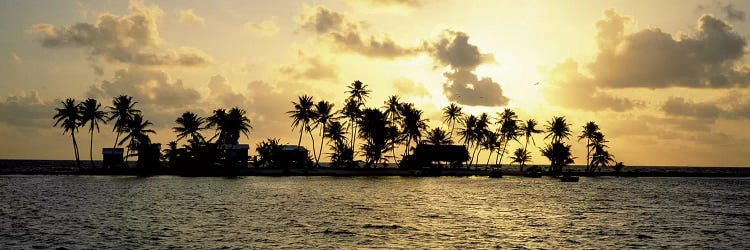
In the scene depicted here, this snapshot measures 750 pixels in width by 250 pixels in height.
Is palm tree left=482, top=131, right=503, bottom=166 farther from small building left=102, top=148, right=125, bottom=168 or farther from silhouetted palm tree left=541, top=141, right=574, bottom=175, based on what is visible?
small building left=102, top=148, right=125, bottom=168

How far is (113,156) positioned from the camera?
444 ft

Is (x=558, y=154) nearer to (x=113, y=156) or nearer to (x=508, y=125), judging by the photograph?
(x=508, y=125)

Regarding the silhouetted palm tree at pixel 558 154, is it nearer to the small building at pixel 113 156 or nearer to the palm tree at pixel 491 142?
the palm tree at pixel 491 142

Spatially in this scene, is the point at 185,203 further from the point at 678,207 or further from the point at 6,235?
the point at 678,207

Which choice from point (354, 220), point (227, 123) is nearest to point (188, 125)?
point (227, 123)

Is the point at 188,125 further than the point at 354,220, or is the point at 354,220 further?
the point at 188,125

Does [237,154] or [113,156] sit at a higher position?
[237,154]

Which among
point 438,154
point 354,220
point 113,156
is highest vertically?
point 438,154

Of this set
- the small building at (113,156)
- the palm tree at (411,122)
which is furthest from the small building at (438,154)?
the small building at (113,156)

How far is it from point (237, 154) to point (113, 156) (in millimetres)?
26215

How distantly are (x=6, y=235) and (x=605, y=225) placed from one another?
44.8 m

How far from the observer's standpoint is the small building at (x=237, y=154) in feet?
446

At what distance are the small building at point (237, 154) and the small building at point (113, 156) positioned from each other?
879 inches

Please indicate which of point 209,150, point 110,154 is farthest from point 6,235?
point 110,154
